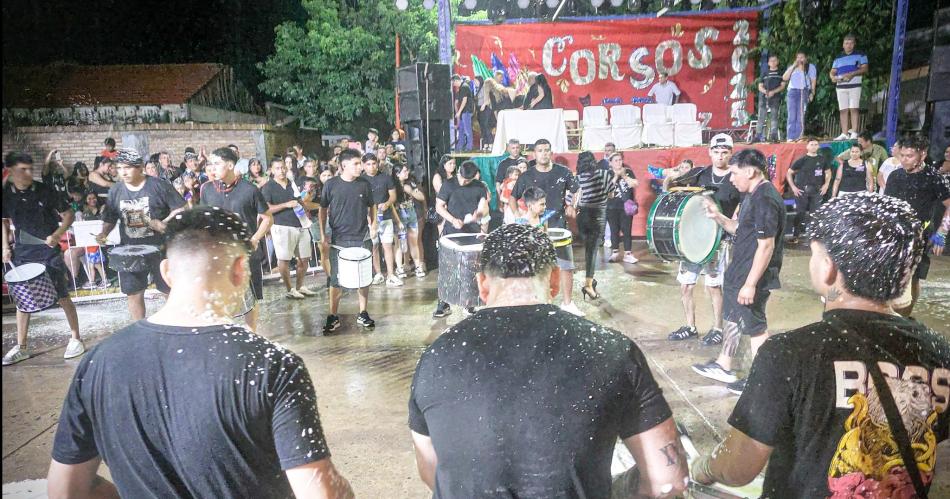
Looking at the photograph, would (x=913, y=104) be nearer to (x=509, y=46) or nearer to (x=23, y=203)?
(x=509, y=46)

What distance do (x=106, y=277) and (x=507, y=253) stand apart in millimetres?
8922

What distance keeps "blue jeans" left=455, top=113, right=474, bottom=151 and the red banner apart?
91.0 inches

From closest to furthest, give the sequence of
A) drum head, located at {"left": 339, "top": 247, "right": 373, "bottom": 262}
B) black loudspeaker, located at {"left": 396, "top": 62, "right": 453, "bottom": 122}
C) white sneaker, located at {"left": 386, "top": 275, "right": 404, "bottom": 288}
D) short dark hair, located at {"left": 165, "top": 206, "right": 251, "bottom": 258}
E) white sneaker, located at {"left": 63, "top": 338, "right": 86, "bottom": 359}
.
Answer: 1. short dark hair, located at {"left": 165, "top": 206, "right": 251, "bottom": 258}
2. white sneaker, located at {"left": 63, "top": 338, "right": 86, "bottom": 359}
3. drum head, located at {"left": 339, "top": 247, "right": 373, "bottom": 262}
4. white sneaker, located at {"left": 386, "top": 275, "right": 404, "bottom": 288}
5. black loudspeaker, located at {"left": 396, "top": 62, "right": 453, "bottom": 122}

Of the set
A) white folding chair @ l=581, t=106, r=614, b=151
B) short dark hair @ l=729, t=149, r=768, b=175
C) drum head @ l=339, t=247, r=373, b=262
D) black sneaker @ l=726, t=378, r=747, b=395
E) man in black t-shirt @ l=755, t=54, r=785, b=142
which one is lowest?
black sneaker @ l=726, t=378, r=747, b=395

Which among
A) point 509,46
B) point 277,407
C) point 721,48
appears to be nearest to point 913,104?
point 721,48

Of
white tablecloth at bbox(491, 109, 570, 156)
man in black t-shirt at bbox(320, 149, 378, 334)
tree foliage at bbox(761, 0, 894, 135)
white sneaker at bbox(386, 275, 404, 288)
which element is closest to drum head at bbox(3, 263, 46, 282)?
man in black t-shirt at bbox(320, 149, 378, 334)

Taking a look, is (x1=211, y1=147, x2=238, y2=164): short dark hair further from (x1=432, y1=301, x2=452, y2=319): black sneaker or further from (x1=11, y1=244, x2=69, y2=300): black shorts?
(x1=432, y1=301, x2=452, y2=319): black sneaker

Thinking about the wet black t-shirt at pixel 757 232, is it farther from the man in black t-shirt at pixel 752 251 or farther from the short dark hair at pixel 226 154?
the short dark hair at pixel 226 154

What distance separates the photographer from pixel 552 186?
6.95m

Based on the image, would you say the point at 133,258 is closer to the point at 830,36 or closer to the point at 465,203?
the point at 465,203

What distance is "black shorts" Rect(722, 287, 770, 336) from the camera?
443 cm

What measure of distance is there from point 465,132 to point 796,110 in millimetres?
7359

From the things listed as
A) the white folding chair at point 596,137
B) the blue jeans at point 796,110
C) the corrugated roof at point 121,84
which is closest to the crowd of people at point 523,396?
the white folding chair at point 596,137

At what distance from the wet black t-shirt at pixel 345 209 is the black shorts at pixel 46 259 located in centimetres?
256
